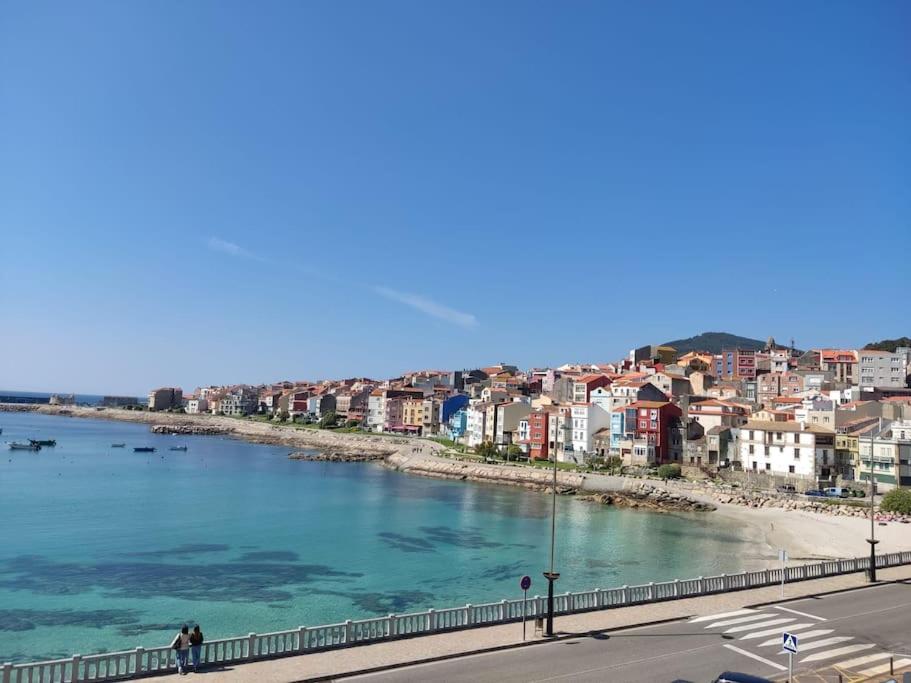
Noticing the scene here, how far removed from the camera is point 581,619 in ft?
67.4

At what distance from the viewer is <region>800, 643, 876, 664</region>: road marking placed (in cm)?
1720

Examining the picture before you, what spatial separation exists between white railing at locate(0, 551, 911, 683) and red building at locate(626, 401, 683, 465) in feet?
190

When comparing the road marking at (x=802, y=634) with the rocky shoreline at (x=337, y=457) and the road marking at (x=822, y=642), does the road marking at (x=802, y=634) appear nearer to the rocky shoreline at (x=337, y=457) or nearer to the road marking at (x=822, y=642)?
the road marking at (x=822, y=642)

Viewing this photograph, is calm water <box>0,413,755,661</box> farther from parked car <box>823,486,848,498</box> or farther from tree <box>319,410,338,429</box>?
tree <box>319,410,338,429</box>

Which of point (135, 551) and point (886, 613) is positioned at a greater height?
point (886, 613)

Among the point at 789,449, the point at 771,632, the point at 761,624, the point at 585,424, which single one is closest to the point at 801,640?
the point at 771,632

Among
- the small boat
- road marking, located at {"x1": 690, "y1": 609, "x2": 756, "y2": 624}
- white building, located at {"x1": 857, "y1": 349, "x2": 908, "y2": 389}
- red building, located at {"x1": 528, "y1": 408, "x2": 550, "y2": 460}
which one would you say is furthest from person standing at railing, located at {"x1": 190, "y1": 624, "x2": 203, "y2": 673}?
white building, located at {"x1": 857, "y1": 349, "x2": 908, "y2": 389}

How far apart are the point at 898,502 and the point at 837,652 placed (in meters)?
45.4

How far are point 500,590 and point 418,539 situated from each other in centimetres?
1516

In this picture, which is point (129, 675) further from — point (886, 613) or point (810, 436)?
point (810, 436)

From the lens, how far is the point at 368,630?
18344 mm

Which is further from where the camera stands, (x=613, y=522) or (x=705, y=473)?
(x=705, y=473)

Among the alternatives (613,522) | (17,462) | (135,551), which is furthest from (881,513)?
(17,462)

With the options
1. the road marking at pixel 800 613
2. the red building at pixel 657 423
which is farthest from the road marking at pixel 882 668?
the red building at pixel 657 423
